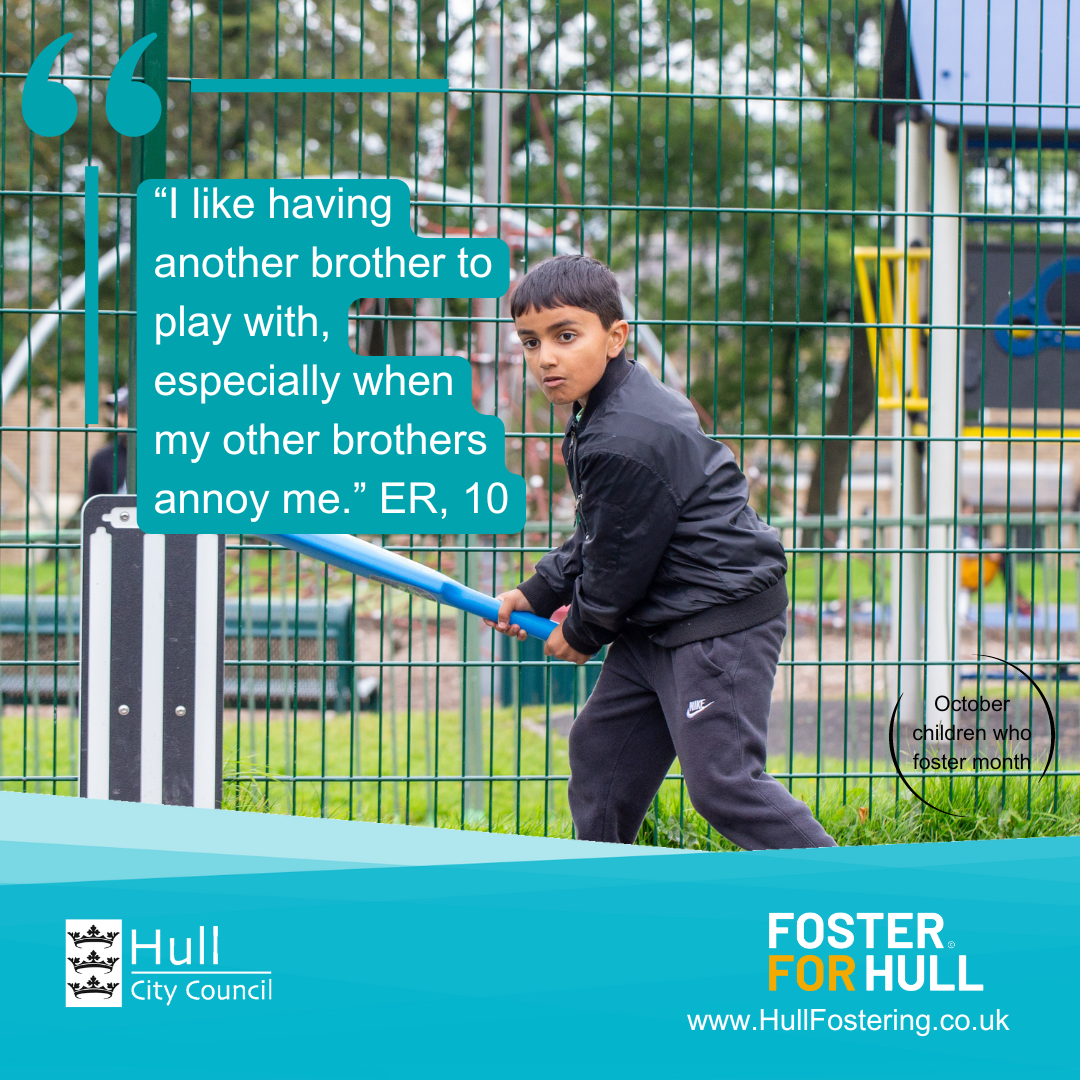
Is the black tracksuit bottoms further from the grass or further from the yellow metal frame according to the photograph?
the yellow metal frame

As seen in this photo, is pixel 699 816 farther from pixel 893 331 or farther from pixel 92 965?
pixel 893 331

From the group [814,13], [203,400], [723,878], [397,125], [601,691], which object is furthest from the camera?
[814,13]

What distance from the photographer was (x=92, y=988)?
235 cm

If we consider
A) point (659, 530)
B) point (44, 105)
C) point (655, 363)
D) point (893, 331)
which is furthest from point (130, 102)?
point (655, 363)

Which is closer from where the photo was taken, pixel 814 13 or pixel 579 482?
pixel 579 482

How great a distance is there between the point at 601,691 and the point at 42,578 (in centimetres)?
449

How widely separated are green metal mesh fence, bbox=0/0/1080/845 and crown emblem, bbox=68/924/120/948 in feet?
3.84

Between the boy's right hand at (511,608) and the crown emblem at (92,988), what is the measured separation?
44.3 inches

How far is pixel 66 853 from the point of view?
242 cm

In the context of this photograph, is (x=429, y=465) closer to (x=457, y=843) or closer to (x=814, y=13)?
(x=457, y=843)

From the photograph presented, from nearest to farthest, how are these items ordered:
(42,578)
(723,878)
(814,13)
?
(723,878), (42,578), (814,13)

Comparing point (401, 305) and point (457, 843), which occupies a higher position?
point (401, 305)

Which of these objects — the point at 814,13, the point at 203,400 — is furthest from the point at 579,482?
the point at 814,13

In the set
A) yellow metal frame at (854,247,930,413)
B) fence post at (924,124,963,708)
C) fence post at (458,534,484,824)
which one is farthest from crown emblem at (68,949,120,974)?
fence post at (924,124,963,708)
